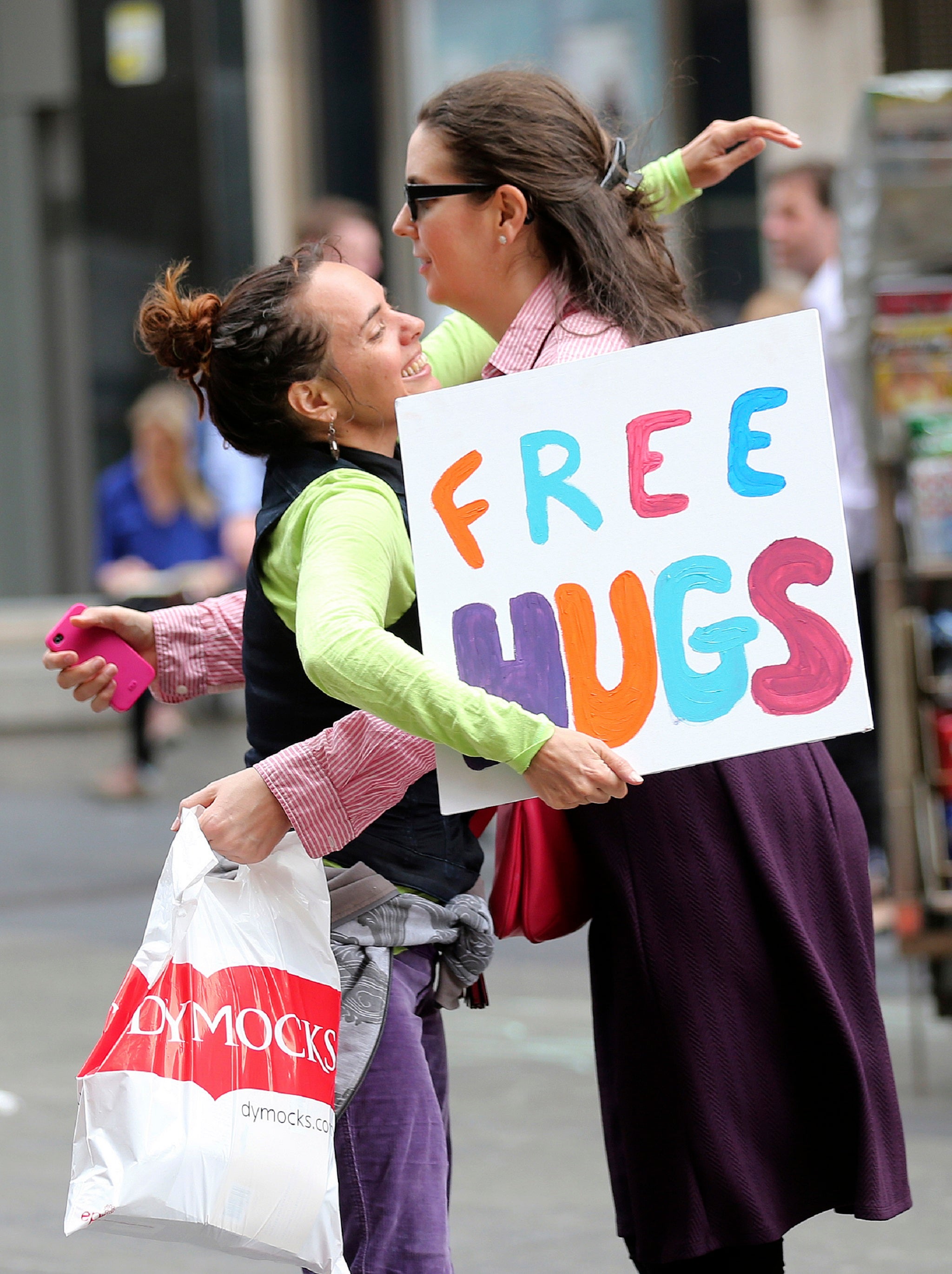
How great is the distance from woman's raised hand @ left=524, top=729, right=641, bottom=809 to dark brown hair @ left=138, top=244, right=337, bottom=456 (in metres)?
0.56

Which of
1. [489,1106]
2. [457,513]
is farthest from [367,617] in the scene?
[489,1106]

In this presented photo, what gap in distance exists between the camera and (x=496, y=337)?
2.39 meters

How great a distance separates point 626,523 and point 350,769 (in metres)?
0.41

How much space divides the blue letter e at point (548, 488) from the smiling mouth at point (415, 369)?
0.76 feet

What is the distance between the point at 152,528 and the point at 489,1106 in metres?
4.93

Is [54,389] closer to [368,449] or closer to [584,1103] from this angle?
[584,1103]

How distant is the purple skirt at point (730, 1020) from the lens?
2.18 metres

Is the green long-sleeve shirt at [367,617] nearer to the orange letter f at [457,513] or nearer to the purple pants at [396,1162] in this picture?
the orange letter f at [457,513]

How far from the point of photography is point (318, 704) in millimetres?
2186

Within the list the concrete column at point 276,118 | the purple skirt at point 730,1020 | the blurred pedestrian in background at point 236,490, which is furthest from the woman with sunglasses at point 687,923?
the concrete column at point 276,118

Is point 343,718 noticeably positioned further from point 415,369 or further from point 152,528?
point 152,528

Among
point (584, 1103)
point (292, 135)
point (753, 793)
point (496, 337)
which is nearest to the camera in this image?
point (753, 793)

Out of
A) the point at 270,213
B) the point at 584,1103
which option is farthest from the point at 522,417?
the point at 270,213

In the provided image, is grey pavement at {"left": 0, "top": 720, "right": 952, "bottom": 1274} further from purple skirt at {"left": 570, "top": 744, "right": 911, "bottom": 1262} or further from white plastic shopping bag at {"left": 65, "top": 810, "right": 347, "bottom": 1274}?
white plastic shopping bag at {"left": 65, "top": 810, "right": 347, "bottom": 1274}
